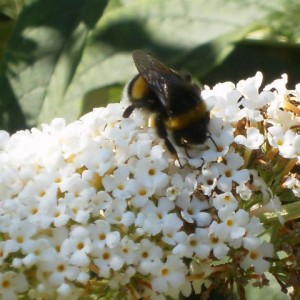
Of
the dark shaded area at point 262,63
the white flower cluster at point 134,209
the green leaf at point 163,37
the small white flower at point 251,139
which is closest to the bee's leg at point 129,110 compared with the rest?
the white flower cluster at point 134,209

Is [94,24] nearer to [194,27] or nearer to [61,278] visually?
[194,27]

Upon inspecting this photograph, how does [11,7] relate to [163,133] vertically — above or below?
below

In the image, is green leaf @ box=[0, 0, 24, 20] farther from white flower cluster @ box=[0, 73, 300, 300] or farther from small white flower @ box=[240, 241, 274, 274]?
small white flower @ box=[240, 241, 274, 274]

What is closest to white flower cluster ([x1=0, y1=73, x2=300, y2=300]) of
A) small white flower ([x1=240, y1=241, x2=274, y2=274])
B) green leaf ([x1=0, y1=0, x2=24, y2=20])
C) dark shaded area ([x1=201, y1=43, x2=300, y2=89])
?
small white flower ([x1=240, y1=241, x2=274, y2=274])

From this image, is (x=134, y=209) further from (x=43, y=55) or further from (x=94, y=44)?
(x=43, y=55)

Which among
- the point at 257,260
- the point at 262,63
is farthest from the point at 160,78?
the point at 262,63

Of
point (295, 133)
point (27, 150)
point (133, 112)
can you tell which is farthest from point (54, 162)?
point (295, 133)
